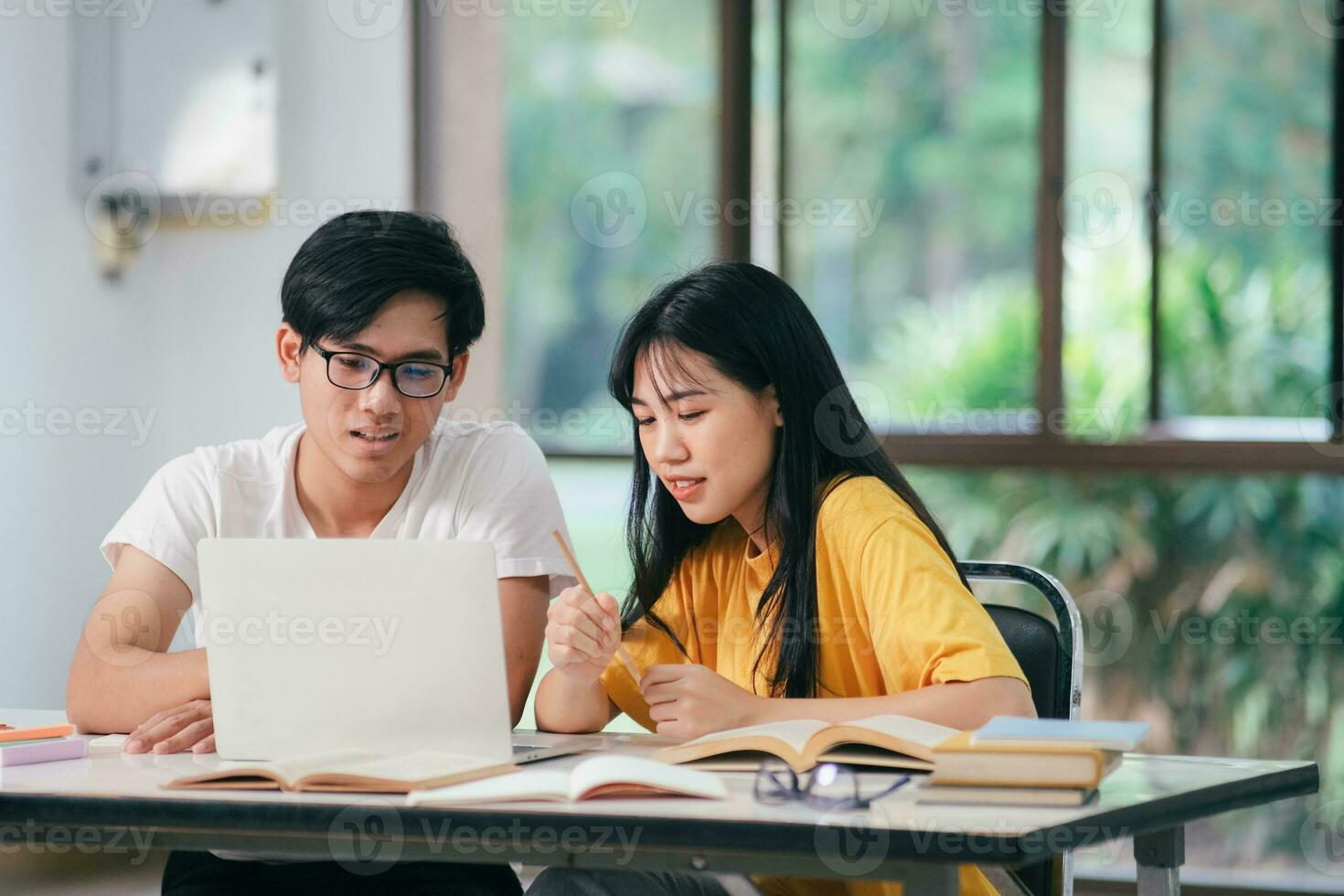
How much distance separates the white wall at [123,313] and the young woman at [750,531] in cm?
175

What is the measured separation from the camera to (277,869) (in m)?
1.71

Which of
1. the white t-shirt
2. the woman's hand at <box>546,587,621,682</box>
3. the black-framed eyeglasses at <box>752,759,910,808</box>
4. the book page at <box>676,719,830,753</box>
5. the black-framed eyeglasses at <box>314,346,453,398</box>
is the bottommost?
the black-framed eyeglasses at <box>752,759,910,808</box>

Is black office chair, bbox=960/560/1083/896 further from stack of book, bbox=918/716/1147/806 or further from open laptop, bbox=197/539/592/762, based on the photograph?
open laptop, bbox=197/539/592/762

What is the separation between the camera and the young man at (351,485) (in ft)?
5.77

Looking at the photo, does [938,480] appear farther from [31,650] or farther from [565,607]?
[31,650]

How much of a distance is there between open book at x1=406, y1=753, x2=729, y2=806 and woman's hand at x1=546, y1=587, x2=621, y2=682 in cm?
27

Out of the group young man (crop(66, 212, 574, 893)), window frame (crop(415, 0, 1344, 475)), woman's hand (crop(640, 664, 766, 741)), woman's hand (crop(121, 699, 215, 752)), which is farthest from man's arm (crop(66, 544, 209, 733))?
window frame (crop(415, 0, 1344, 475))

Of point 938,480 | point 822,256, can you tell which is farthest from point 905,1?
point 938,480

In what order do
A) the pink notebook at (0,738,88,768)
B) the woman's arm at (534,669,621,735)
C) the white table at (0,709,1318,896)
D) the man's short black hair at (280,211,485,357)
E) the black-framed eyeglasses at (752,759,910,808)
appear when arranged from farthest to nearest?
the man's short black hair at (280,211,485,357)
the woman's arm at (534,669,621,735)
the pink notebook at (0,738,88,768)
the black-framed eyeglasses at (752,759,910,808)
the white table at (0,709,1318,896)

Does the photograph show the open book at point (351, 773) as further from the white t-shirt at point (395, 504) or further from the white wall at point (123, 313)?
the white wall at point (123, 313)

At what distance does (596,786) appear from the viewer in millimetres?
1234

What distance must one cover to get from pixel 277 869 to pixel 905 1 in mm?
2348

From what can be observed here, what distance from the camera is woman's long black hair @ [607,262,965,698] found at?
1723 millimetres

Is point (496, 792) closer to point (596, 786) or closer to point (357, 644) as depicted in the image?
point (596, 786)
